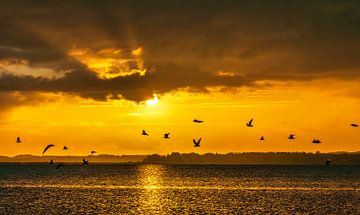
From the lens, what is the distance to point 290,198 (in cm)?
11169

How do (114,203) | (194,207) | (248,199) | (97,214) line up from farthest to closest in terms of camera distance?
(248,199) < (114,203) < (194,207) < (97,214)

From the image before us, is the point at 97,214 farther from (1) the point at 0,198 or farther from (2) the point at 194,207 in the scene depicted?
(1) the point at 0,198

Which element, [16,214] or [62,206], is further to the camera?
[62,206]

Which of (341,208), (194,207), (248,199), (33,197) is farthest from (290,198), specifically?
(33,197)

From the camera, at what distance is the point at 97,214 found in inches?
3241

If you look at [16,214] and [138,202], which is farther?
[138,202]

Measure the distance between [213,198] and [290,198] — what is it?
13742 mm

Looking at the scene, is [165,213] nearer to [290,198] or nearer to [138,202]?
[138,202]

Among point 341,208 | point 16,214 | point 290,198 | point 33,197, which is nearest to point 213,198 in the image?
point 290,198

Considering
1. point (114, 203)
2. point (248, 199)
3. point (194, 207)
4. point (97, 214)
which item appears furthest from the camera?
point (248, 199)

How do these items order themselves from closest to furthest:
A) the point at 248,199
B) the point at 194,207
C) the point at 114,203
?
the point at 194,207, the point at 114,203, the point at 248,199

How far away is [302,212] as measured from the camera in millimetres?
86312

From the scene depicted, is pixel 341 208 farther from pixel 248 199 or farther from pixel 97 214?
pixel 97 214

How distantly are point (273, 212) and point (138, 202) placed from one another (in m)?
25.3
